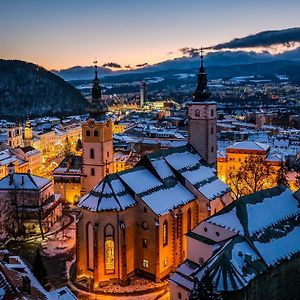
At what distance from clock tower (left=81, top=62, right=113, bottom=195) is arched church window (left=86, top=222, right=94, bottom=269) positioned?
1719cm

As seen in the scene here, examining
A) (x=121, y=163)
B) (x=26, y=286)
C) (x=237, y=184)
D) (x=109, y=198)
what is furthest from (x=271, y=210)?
(x=121, y=163)

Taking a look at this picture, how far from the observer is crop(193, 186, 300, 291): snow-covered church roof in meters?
33.0

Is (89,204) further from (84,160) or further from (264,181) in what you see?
(264,181)

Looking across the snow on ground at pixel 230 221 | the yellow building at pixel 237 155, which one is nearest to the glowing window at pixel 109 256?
the snow on ground at pixel 230 221

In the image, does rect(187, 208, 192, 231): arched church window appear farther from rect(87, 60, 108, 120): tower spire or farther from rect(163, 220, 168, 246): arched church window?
rect(87, 60, 108, 120): tower spire

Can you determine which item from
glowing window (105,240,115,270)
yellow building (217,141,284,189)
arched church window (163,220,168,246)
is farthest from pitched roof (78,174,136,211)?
yellow building (217,141,284,189)

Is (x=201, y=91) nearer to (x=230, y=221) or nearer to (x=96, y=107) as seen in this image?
(x=96, y=107)

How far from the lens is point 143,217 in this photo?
151 ft

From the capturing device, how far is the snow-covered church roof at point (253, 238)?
108 feet

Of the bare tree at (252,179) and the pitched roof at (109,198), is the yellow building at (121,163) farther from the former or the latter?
the pitched roof at (109,198)

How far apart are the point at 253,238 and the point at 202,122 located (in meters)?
24.3

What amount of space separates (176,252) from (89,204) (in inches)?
385

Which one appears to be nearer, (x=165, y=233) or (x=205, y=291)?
(x=205, y=291)

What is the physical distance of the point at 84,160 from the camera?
2486 inches
